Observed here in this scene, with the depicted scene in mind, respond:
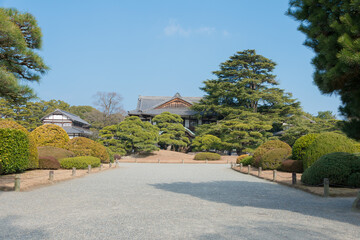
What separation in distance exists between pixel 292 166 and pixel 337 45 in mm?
10371

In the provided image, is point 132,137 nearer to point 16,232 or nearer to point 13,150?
point 13,150

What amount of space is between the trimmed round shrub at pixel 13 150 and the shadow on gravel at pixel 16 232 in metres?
7.91

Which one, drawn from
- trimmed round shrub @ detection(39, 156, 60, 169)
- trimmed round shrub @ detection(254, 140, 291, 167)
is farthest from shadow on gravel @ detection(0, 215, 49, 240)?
trimmed round shrub @ detection(254, 140, 291, 167)

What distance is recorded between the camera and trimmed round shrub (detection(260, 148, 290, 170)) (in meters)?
16.2

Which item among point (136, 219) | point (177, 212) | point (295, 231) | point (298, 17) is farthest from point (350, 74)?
point (136, 219)

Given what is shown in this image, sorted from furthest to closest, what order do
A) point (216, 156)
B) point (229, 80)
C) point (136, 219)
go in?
point (229, 80)
point (216, 156)
point (136, 219)

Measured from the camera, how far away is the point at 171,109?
138ft

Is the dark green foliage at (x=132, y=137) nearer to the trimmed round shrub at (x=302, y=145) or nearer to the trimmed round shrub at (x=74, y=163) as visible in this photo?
the trimmed round shrub at (x=74, y=163)

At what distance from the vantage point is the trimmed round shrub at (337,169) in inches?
351

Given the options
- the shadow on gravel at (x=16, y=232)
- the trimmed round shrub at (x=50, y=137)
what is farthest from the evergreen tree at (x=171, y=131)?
the shadow on gravel at (x=16, y=232)

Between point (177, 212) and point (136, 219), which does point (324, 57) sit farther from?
point (136, 219)

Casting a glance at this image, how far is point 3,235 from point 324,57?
21.6 ft

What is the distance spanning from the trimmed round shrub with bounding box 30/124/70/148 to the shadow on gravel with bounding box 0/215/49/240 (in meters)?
15.7

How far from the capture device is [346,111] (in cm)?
618
